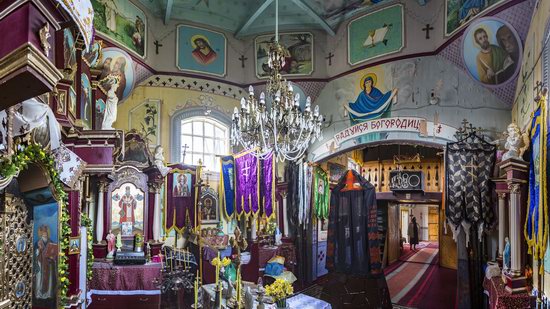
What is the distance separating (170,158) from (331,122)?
13.4 feet

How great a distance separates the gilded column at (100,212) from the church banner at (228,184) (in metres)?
2.72

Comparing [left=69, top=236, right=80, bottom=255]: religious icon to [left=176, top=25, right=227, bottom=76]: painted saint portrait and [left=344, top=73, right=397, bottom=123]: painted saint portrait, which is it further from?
[left=344, top=73, right=397, bottom=123]: painted saint portrait

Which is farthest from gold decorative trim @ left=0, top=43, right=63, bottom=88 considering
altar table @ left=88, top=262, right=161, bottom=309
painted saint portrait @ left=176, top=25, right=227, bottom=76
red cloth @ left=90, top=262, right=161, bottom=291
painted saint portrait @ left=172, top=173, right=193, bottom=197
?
painted saint portrait @ left=176, top=25, right=227, bottom=76

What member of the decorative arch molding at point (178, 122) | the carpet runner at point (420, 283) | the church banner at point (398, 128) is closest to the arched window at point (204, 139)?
the decorative arch molding at point (178, 122)

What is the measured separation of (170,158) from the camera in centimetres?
998

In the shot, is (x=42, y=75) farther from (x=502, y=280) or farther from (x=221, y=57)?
(x=221, y=57)

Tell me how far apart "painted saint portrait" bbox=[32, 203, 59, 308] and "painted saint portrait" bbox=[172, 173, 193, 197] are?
443cm

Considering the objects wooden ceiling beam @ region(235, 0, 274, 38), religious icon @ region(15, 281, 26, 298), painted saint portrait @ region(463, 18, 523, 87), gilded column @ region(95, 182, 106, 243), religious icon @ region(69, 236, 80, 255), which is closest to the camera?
religious icon @ region(15, 281, 26, 298)

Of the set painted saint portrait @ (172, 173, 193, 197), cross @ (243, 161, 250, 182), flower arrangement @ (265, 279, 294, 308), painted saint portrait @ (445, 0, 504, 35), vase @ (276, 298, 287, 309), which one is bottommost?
vase @ (276, 298, 287, 309)

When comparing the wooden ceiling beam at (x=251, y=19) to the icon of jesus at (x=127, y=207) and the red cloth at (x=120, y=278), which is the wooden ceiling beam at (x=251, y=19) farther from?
the red cloth at (x=120, y=278)

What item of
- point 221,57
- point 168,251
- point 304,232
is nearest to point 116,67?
point 221,57

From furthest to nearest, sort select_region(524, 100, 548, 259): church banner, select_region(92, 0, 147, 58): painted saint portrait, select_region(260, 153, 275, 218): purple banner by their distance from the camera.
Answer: select_region(260, 153, 275, 218): purple banner < select_region(92, 0, 147, 58): painted saint portrait < select_region(524, 100, 548, 259): church banner

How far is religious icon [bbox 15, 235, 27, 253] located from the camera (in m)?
4.78

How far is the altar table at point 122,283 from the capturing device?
7750 mm
